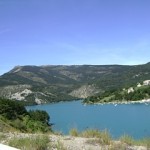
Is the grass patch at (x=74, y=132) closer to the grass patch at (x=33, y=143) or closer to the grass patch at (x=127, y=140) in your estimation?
the grass patch at (x=127, y=140)

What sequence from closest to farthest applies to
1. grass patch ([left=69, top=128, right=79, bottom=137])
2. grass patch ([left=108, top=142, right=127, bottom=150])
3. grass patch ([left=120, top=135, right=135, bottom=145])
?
grass patch ([left=108, top=142, right=127, bottom=150]), grass patch ([left=120, top=135, right=135, bottom=145]), grass patch ([left=69, top=128, right=79, bottom=137])

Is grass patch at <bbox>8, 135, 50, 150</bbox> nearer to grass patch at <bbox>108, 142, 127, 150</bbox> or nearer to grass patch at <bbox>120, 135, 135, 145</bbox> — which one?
grass patch at <bbox>108, 142, 127, 150</bbox>

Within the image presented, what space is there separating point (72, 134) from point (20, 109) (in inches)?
2336

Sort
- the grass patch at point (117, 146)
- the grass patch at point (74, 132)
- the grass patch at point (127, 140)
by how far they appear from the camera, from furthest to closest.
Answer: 1. the grass patch at point (74, 132)
2. the grass patch at point (127, 140)
3. the grass patch at point (117, 146)

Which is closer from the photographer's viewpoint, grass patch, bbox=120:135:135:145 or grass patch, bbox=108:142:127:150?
grass patch, bbox=108:142:127:150

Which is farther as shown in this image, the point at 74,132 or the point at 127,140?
the point at 74,132

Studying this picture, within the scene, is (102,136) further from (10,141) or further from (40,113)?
(40,113)

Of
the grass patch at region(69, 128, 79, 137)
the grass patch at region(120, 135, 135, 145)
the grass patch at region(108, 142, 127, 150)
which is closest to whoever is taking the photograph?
the grass patch at region(108, 142, 127, 150)

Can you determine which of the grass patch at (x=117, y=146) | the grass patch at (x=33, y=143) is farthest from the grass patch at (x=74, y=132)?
the grass patch at (x=117, y=146)

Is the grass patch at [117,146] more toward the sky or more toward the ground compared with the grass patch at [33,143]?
more toward the ground

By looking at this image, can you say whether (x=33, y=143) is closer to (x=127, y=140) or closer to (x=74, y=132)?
(x=127, y=140)

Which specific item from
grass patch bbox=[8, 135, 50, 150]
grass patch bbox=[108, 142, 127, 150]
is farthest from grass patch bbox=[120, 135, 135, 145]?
grass patch bbox=[8, 135, 50, 150]

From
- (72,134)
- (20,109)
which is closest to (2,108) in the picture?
(20,109)

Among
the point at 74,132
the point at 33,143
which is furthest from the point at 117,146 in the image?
the point at 74,132
